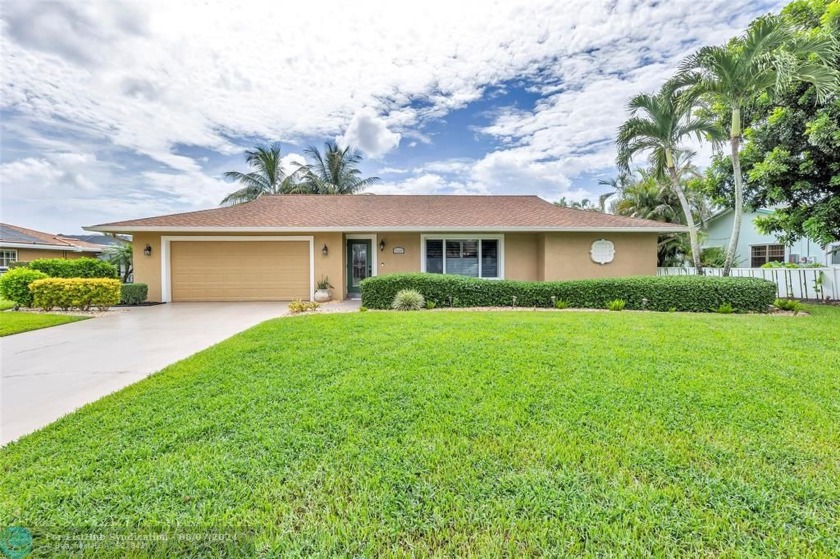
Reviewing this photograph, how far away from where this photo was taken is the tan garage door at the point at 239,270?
11922mm

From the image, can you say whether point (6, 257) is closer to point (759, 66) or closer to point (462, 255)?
point (462, 255)

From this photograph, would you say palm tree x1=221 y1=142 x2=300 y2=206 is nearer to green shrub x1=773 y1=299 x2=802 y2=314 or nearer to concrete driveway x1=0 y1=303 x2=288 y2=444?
Answer: concrete driveway x1=0 y1=303 x2=288 y2=444

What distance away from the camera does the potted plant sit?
11.6 metres

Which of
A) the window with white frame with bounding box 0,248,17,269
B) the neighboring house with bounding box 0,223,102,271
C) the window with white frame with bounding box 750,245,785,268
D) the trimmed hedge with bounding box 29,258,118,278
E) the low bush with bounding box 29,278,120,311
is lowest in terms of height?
the low bush with bounding box 29,278,120,311

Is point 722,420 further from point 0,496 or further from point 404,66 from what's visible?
point 404,66

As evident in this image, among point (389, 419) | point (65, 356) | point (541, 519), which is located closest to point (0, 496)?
point (389, 419)

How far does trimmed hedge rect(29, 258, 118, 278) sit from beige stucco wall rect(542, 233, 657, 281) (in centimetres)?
1559

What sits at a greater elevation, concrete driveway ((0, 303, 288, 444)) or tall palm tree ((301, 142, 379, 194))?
tall palm tree ((301, 142, 379, 194))

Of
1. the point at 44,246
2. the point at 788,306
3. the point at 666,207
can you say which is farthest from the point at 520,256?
the point at 44,246

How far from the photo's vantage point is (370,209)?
1372cm

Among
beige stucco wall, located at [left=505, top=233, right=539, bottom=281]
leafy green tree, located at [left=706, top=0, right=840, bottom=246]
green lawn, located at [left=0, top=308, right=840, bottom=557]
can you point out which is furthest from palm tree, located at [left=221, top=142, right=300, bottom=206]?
leafy green tree, located at [left=706, top=0, right=840, bottom=246]

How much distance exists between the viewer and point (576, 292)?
9.52 metres

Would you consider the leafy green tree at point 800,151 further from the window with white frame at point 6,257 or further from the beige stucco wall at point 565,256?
the window with white frame at point 6,257

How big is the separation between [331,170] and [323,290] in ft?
52.4
